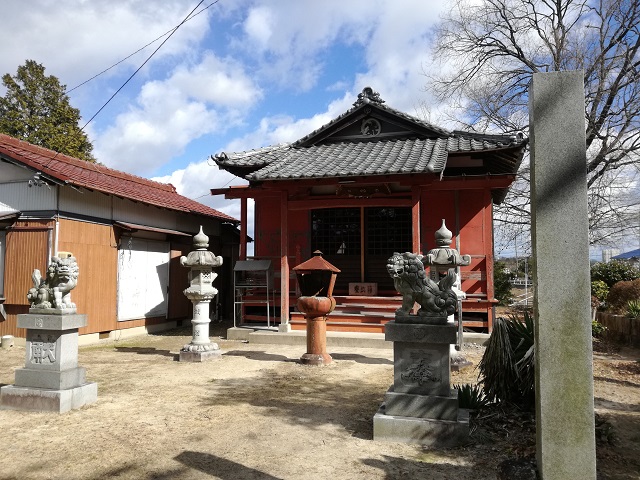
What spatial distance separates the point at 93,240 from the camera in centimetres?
1073

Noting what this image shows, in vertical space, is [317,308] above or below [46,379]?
above

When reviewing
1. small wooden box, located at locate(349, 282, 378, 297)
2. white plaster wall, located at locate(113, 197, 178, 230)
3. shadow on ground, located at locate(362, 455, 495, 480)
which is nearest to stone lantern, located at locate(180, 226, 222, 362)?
white plaster wall, located at locate(113, 197, 178, 230)

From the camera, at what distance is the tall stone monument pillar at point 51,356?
5219 mm

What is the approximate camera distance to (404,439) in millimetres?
4320

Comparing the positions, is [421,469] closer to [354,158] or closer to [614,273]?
[354,158]

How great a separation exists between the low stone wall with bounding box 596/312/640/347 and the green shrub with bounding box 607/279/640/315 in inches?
24.6

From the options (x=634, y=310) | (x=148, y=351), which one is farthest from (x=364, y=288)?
(x=634, y=310)

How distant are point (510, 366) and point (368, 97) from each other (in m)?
9.86

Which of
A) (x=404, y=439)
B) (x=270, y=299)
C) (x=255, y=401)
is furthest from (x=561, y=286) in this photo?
(x=270, y=299)

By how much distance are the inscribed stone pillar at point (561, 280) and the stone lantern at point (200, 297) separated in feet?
22.5

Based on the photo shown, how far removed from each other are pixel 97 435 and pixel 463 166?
10427 millimetres

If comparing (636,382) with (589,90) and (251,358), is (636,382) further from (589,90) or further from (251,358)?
(589,90)

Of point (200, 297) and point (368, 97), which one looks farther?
point (368, 97)

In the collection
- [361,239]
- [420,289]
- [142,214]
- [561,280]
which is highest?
[142,214]
